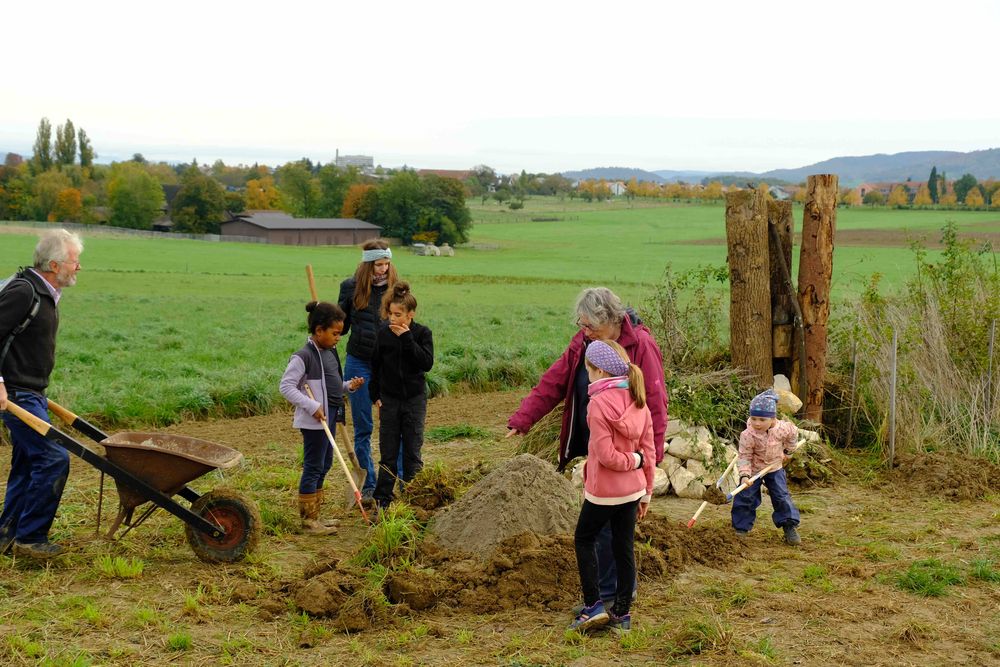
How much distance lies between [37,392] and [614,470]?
375cm

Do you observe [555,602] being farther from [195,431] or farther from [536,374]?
[536,374]

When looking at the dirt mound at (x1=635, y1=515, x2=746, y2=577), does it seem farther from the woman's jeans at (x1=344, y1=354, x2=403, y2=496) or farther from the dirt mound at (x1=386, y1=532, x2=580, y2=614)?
the woman's jeans at (x1=344, y1=354, x2=403, y2=496)

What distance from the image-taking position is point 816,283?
9.70 metres

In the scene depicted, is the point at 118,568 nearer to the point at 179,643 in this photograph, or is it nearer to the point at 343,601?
the point at 179,643

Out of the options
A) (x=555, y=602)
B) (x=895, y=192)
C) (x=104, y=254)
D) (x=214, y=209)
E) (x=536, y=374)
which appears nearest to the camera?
(x=555, y=602)

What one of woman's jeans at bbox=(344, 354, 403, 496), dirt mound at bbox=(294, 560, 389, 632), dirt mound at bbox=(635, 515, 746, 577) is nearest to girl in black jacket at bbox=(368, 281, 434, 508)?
woman's jeans at bbox=(344, 354, 403, 496)

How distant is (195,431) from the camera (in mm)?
10664

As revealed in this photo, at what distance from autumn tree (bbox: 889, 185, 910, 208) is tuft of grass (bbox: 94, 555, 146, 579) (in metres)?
89.9

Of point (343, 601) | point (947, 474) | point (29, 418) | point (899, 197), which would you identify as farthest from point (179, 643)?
point (899, 197)

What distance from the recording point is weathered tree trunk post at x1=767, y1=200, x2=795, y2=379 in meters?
9.73

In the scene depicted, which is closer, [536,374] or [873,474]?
[873,474]

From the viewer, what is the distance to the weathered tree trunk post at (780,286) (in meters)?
9.73

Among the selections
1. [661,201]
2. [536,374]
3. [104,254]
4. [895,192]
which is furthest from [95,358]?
[661,201]

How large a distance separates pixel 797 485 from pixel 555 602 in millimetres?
3880
